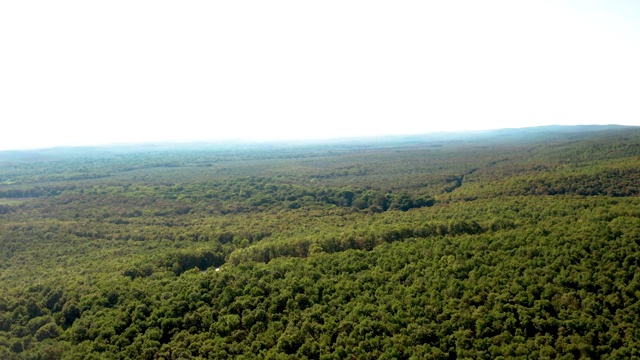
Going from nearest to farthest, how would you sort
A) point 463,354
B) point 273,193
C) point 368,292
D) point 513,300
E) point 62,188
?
point 463,354
point 513,300
point 368,292
point 273,193
point 62,188

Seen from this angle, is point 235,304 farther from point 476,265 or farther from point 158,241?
point 158,241

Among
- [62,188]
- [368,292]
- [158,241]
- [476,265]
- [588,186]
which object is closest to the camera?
[368,292]

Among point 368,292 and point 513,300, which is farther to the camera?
point 368,292

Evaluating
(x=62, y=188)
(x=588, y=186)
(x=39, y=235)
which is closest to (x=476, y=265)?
(x=588, y=186)

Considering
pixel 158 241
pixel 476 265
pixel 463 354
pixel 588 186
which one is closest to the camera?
pixel 463 354

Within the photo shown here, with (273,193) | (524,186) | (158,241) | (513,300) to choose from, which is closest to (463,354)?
(513,300)

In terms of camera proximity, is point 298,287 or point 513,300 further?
point 298,287

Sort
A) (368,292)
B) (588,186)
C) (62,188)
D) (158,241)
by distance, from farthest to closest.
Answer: (62,188)
(588,186)
(158,241)
(368,292)

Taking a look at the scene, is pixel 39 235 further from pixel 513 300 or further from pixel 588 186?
pixel 588 186
